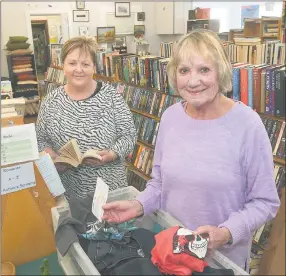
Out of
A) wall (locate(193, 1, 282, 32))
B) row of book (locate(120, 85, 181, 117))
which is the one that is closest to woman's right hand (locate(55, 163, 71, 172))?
row of book (locate(120, 85, 181, 117))

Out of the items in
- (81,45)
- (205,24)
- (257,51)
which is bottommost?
(257,51)

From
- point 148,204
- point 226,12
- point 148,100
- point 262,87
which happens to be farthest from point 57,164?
point 226,12

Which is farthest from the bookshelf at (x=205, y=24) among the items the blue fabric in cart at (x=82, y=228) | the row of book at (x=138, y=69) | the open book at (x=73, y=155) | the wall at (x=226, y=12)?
the blue fabric in cart at (x=82, y=228)

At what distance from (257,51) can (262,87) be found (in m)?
2.83

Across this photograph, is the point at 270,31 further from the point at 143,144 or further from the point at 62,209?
the point at 62,209

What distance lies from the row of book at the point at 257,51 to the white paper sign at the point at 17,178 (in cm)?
390

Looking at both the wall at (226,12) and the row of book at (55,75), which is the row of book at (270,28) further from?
the row of book at (55,75)

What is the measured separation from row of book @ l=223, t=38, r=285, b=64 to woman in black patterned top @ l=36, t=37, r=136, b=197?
3.23 m

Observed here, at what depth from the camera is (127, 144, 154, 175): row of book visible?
12.2 feet

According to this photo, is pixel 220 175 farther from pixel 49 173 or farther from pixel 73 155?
pixel 73 155

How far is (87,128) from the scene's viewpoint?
171 cm

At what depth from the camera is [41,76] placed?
7031 millimetres

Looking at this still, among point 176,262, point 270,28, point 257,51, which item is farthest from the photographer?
point 270,28

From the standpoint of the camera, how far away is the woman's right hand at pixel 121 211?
3.47ft
